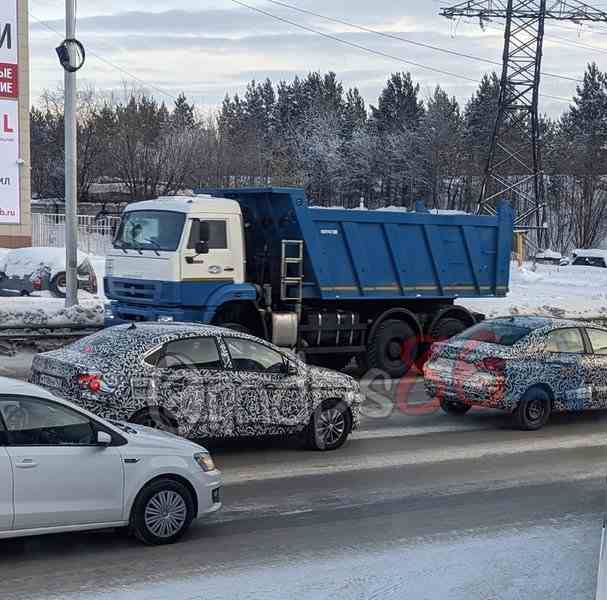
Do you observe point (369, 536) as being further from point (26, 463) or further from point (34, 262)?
point (34, 262)

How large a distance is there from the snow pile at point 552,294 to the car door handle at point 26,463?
20118 mm

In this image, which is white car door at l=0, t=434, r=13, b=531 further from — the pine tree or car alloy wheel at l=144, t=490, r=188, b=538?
the pine tree

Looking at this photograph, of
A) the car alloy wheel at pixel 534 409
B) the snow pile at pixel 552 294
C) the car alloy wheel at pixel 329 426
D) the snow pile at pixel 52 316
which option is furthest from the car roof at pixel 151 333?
the snow pile at pixel 552 294

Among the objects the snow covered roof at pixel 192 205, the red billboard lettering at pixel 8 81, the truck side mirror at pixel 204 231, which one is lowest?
the truck side mirror at pixel 204 231

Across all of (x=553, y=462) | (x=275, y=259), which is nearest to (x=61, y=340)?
(x=275, y=259)

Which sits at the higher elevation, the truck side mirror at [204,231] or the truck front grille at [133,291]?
the truck side mirror at [204,231]

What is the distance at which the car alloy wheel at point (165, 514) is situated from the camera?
8242mm

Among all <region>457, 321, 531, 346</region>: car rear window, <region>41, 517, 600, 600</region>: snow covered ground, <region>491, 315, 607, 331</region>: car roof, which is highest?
<region>491, 315, 607, 331</region>: car roof

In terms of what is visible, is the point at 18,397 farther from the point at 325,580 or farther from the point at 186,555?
the point at 325,580

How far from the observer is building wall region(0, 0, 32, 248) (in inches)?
1366

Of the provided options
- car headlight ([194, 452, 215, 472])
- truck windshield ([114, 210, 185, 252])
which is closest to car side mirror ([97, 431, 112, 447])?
car headlight ([194, 452, 215, 472])

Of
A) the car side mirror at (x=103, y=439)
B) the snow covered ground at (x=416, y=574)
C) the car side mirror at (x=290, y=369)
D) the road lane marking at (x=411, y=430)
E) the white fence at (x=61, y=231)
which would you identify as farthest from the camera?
the white fence at (x=61, y=231)

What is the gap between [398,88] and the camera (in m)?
93.9

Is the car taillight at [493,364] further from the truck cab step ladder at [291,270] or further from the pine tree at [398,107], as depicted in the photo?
the pine tree at [398,107]
